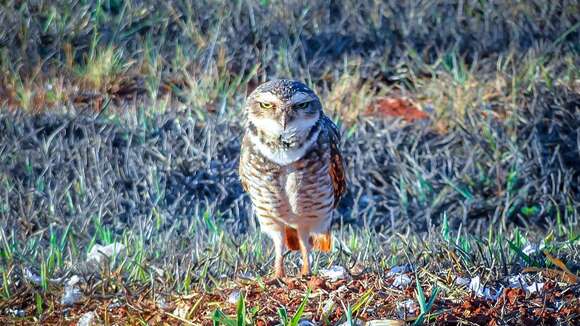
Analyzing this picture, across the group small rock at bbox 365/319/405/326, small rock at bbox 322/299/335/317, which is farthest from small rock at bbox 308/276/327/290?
small rock at bbox 365/319/405/326

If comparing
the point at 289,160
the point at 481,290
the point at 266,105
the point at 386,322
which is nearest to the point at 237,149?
the point at 289,160

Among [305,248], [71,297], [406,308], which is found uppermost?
[406,308]

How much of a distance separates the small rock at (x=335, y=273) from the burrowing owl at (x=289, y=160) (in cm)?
22

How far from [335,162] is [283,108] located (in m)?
0.65

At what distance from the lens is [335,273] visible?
17.4ft

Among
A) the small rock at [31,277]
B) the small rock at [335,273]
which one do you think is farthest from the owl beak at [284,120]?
the small rock at [31,277]

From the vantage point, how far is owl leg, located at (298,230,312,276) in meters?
5.86

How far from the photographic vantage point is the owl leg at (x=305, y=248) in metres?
5.86

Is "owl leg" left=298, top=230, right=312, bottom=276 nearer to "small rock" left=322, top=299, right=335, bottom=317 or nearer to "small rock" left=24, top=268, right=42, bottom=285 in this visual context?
"small rock" left=322, top=299, right=335, bottom=317

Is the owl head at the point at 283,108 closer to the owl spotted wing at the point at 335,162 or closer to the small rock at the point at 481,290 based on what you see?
the owl spotted wing at the point at 335,162

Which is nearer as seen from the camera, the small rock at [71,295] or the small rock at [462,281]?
the small rock at [462,281]

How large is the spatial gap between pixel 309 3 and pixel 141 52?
1.77 metres

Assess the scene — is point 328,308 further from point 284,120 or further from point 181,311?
point 284,120

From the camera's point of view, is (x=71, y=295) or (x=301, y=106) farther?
(x=301, y=106)
